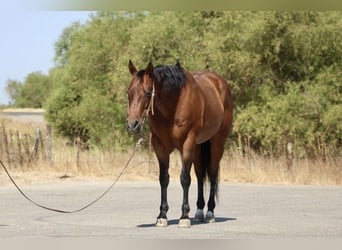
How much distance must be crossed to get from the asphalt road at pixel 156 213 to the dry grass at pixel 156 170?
1143 millimetres

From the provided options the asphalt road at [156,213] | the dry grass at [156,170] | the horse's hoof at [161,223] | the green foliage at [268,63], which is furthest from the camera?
the green foliage at [268,63]

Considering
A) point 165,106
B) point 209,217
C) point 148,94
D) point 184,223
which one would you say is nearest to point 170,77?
point 165,106

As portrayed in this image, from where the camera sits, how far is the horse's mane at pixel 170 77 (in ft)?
33.2

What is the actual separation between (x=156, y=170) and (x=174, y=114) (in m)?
10.9

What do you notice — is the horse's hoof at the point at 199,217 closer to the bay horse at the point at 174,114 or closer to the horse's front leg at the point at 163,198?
the bay horse at the point at 174,114

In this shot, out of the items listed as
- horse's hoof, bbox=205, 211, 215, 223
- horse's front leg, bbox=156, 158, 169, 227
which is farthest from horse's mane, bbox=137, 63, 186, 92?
horse's hoof, bbox=205, 211, 215, 223

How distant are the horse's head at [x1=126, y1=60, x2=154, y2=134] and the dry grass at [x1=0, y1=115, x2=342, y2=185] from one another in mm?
9842

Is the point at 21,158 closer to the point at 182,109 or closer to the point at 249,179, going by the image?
the point at 249,179

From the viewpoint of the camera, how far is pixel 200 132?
10656 millimetres

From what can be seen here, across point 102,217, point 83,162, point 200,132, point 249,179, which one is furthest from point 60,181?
point 200,132

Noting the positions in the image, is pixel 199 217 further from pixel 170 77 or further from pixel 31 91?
pixel 31 91

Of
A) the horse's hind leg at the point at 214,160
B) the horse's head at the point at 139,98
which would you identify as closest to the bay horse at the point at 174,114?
the horse's head at the point at 139,98

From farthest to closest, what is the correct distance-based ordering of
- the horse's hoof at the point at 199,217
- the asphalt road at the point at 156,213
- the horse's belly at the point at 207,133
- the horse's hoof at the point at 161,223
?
the horse's hoof at the point at 199,217, the horse's belly at the point at 207,133, the horse's hoof at the point at 161,223, the asphalt road at the point at 156,213

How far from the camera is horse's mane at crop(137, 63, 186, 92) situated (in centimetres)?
1012
